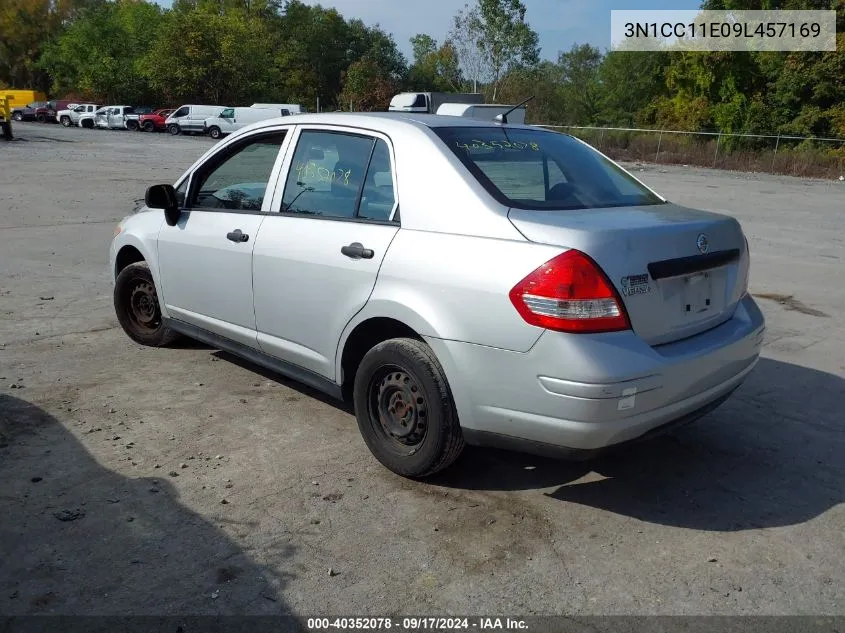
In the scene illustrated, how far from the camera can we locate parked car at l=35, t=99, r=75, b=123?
5969 cm

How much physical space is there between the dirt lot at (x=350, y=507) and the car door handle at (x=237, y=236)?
1057 millimetres

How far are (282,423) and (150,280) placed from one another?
1858 mm

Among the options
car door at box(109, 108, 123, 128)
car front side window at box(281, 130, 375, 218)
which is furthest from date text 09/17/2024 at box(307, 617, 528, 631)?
car door at box(109, 108, 123, 128)

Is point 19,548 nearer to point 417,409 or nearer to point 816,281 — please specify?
point 417,409

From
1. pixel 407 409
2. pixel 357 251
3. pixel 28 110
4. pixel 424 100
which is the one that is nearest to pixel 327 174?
pixel 357 251

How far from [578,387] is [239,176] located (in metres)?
2.98

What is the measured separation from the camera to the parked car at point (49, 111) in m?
59.7

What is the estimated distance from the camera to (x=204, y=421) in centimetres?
464

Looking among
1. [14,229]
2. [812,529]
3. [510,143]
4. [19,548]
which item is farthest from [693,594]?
[14,229]

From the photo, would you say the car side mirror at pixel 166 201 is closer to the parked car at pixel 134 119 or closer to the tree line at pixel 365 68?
the tree line at pixel 365 68

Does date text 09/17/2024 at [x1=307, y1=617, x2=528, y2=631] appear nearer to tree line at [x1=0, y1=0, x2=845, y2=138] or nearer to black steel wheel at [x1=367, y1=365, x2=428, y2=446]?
black steel wheel at [x1=367, y1=365, x2=428, y2=446]

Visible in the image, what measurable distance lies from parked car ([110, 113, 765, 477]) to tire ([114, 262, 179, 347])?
34.5 inches

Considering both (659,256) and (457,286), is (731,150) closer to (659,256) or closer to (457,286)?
(659,256)

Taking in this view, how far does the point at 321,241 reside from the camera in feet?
13.6
